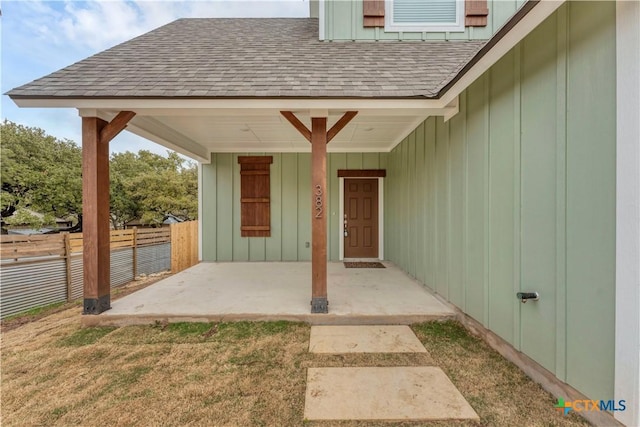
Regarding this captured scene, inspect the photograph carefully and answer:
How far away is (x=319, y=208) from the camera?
3.05 m

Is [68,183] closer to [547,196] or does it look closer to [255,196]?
[255,196]

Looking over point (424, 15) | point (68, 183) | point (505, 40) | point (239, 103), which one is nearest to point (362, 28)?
point (424, 15)

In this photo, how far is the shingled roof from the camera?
9.51 feet

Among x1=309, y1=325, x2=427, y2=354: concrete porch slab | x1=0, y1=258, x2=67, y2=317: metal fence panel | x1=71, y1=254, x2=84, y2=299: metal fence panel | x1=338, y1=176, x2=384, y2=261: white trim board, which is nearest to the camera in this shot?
x1=309, y1=325, x2=427, y2=354: concrete porch slab

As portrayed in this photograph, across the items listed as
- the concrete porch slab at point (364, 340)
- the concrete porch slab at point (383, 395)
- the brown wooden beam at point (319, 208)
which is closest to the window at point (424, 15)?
the brown wooden beam at point (319, 208)

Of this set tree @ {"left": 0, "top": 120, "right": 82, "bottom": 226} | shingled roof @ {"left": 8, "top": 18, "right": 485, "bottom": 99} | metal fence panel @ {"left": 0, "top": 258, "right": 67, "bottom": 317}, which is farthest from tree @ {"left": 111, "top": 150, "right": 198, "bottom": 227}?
shingled roof @ {"left": 8, "top": 18, "right": 485, "bottom": 99}

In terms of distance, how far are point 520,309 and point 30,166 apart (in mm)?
17824

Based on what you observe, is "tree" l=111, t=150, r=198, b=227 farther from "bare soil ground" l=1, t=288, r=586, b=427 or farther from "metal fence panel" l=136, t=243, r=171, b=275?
"bare soil ground" l=1, t=288, r=586, b=427

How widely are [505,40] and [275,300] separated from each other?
3591mm

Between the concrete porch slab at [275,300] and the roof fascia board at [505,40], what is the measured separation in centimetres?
256

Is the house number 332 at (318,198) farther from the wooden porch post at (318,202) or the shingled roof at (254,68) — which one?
the shingled roof at (254,68)

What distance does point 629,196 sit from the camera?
4.40 ft

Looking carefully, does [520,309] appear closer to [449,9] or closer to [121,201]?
[449,9]

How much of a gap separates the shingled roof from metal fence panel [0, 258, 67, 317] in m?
2.94
